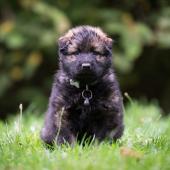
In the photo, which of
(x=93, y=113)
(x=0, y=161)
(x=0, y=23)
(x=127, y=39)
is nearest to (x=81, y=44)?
(x=93, y=113)

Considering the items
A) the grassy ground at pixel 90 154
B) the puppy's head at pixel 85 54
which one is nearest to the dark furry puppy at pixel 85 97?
the puppy's head at pixel 85 54

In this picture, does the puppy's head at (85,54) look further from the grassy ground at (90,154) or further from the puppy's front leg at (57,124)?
the grassy ground at (90,154)

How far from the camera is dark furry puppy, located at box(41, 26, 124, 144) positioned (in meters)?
6.07

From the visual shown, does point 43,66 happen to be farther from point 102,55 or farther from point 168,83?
point 102,55

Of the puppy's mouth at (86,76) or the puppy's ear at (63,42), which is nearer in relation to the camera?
the puppy's mouth at (86,76)

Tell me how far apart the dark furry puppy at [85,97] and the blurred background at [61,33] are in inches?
211

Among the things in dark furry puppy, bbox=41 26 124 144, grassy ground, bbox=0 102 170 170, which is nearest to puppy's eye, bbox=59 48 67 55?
dark furry puppy, bbox=41 26 124 144

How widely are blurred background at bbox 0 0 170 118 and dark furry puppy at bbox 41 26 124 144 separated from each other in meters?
5.36

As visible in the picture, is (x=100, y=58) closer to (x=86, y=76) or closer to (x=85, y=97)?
(x=86, y=76)

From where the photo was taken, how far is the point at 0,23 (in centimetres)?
1291

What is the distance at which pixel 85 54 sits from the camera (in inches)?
240

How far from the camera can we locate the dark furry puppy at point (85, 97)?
6.07m

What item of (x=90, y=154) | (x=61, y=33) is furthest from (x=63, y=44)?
(x=61, y=33)

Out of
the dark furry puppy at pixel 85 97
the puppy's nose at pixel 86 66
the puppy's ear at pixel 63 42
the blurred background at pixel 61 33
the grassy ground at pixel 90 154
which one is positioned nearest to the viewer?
the grassy ground at pixel 90 154
